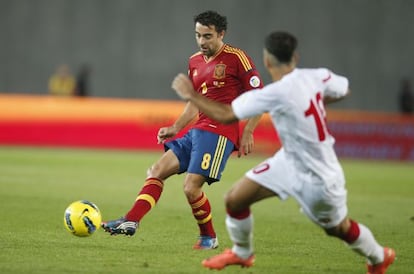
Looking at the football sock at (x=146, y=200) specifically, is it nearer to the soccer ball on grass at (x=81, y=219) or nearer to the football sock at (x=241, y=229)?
the soccer ball on grass at (x=81, y=219)

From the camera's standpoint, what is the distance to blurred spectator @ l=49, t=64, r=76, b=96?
3136cm

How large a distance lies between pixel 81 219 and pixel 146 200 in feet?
2.26

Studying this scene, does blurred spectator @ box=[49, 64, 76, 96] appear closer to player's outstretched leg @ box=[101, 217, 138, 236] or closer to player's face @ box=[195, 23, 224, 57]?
player's face @ box=[195, 23, 224, 57]

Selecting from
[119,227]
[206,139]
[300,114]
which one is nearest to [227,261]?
[300,114]

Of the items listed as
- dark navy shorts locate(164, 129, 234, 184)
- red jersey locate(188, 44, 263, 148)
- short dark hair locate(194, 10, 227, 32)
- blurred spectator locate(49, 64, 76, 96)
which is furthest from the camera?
blurred spectator locate(49, 64, 76, 96)

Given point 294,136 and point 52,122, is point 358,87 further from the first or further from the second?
point 294,136

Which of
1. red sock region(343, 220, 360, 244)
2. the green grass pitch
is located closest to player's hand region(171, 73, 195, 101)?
the green grass pitch

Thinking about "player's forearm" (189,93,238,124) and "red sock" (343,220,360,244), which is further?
"red sock" (343,220,360,244)

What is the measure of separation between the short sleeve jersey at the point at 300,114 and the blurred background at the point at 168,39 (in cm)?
2549

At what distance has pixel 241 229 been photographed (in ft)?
23.0

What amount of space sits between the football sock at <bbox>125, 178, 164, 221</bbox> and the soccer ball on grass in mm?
337

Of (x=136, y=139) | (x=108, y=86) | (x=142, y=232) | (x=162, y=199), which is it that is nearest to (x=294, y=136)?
(x=142, y=232)

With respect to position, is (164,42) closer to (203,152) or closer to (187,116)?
(187,116)

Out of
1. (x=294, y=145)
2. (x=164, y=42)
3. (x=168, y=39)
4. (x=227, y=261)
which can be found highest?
(x=294, y=145)
